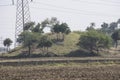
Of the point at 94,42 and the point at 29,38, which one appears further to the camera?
the point at 94,42

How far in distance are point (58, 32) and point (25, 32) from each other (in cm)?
1064

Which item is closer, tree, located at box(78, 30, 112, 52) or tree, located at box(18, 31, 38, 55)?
tree, located at box(18, 31, 38, 55)

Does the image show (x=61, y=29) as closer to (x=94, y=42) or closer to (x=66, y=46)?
(x=66, y=46)

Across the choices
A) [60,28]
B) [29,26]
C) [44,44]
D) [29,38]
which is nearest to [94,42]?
[44,44]

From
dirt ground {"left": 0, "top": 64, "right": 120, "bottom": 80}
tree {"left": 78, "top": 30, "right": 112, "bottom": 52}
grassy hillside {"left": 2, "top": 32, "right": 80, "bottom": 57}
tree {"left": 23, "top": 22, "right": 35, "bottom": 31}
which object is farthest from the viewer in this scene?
tree {"left": 23, "top": 22, "right": 35, "bottom": 31}

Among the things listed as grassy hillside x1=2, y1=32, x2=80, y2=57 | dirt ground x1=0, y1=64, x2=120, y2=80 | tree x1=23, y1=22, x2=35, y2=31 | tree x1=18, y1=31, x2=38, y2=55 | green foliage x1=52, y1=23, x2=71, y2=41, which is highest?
tree x1=23, y1=22, x2=35, y2=31

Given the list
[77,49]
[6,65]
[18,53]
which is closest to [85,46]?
[77,49]

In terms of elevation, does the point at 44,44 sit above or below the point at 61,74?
above

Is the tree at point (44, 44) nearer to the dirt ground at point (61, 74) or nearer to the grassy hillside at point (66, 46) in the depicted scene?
Answer: the grassy hillside at point (66, 46)

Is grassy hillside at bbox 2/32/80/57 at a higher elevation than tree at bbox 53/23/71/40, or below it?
below

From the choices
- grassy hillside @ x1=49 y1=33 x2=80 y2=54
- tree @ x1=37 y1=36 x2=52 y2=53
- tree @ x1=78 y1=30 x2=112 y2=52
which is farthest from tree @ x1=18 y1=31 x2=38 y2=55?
tree @ x1=78 y1=30 x2=112 y2=52

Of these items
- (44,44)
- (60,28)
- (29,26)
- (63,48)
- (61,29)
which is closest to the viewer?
(44,44)

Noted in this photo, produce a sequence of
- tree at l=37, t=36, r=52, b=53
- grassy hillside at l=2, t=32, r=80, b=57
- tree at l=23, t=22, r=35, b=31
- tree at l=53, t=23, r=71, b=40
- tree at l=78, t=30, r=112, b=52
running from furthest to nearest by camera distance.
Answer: tree at l=23, t=22, r=35, b=31 < tree at l=53, t=23, r=71, b=40 < tree at l=78, t=30, r=112, b=52 < tree at l=37, t=36, r=52, b=53 < grassy hillside at l=2, t=32, r=80, b=57

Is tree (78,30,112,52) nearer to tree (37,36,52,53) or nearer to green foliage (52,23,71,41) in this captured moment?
tree (37,36,52,53)
